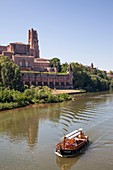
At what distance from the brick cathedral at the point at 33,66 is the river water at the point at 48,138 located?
3473 cm

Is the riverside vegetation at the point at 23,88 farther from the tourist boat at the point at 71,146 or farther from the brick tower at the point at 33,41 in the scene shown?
the tourist boat at the point at 71,146

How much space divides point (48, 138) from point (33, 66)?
6428cm

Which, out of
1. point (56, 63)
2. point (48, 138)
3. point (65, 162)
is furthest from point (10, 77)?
point (56, 63)

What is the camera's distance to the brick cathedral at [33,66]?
76.1m

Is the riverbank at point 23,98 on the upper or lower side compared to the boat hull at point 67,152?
upper

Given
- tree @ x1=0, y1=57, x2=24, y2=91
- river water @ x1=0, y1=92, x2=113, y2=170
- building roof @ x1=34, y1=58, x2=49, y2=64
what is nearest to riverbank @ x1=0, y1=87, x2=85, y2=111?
river water @ x1=0, y1=92, x2=113, y2=170

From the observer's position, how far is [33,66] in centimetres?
8831

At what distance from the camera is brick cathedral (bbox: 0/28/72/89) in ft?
250

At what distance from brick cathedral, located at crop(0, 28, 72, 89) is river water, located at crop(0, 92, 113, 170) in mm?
34734

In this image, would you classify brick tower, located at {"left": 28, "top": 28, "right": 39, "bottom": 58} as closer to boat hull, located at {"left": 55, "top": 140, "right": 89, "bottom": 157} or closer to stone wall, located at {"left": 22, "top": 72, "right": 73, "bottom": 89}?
stone wall, located at {"left": 22, "top": 72, "right": 73, "bottom": 89}

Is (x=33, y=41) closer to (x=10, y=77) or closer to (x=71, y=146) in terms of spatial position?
(x=10, y=77)

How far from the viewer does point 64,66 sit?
99.2 metres

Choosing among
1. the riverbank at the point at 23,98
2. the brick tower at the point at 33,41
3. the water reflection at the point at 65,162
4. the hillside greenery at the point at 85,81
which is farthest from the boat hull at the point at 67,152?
the brick tower at the point at 33,41

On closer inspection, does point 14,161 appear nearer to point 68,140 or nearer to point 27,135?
point 68,140
